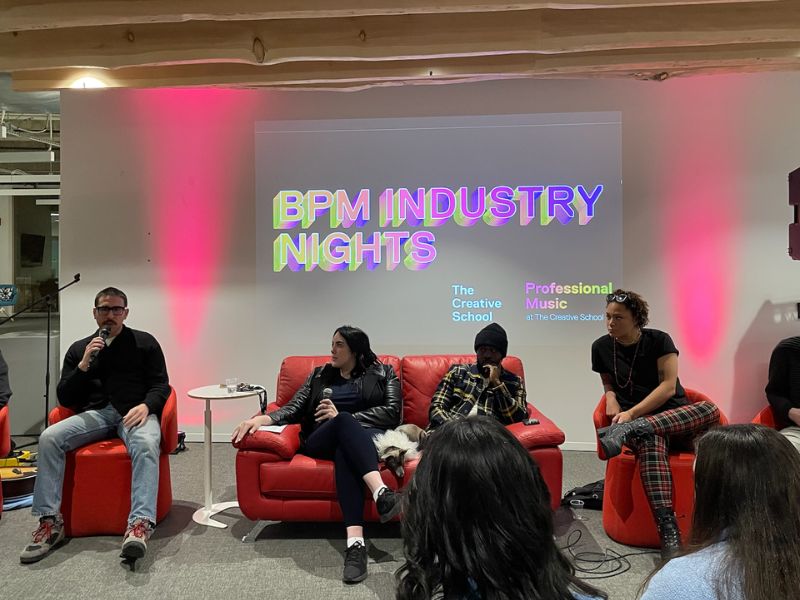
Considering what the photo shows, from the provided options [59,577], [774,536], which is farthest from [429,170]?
[774,536]

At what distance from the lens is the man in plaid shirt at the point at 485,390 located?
311cm

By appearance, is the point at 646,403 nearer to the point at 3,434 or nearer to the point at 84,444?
the point at 84,444

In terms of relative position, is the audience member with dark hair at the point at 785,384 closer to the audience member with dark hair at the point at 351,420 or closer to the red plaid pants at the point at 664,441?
the red plaid pants at the point at 664,441

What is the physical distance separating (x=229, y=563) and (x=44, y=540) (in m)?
0.89

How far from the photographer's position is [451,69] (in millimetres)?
4047

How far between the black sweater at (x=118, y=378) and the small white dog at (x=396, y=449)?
4.05 feet

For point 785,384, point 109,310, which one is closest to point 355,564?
point 109,310

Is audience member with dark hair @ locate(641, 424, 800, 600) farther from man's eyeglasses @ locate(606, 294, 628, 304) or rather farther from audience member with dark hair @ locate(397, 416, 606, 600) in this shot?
man's eyeglasses @ locate(606, 294, 628, 304)

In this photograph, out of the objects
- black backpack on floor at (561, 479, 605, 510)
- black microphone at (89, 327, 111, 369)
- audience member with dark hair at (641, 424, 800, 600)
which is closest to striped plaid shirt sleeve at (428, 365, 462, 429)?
black backpack on floor at (561, 479, 605, 510)

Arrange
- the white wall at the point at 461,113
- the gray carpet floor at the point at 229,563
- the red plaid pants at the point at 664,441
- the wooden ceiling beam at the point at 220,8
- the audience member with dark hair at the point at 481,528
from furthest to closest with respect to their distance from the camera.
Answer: the white wall at the point at 461,113 < the wooden ceiling beam at the point at 220,8 < the red plaid pants at the point at 664,441 < the gray carpet floor at the point at 229,563 < the audience member with dark hair at the point at 481,528

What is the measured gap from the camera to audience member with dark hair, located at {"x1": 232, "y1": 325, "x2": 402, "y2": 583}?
2613 millimetres

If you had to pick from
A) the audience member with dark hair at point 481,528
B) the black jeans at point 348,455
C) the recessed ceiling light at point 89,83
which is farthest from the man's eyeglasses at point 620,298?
the recessed ceiling light at point 89,83

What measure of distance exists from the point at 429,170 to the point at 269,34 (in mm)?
1511

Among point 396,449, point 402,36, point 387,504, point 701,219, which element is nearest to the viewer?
point 387,504
